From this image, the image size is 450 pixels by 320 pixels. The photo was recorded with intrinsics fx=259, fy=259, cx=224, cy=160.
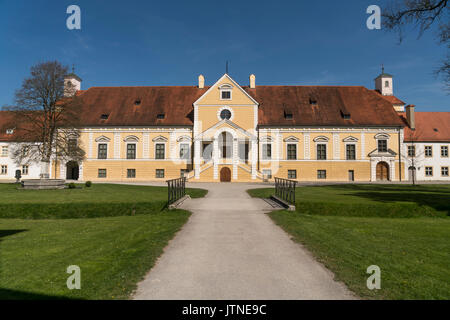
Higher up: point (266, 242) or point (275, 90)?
point (275, 90)

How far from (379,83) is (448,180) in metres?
18.3

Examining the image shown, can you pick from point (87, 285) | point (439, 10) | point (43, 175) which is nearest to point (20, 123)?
point (43, 175)

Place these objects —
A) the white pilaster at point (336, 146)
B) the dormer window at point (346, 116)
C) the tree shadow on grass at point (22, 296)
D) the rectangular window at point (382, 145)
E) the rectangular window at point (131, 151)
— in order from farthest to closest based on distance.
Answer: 1. the rectangular window at point (131, 151)
2. the dormer window at point (346, 116)
3. the rectangular window at point (382, 145)
4. the white pilaster at point (336, 146)
5. the tree shadow on grass at point (22, 296)

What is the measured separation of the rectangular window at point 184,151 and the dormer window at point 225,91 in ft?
25.0

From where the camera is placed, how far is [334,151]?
32688 millimetres

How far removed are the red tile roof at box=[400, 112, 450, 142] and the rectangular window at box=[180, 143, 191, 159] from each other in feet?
96.9

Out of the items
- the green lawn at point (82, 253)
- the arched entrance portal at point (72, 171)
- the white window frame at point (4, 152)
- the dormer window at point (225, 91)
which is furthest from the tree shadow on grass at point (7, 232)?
A: the white window frame at point (4, 152)

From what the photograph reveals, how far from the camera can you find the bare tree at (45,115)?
21172 mm

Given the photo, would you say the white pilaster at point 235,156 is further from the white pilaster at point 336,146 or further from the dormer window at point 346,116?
the dormer window at point 346,116

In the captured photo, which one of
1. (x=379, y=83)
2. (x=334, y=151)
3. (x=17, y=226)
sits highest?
(x=379, y=83)

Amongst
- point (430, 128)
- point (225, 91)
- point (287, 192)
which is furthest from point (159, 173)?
point (430, 128)

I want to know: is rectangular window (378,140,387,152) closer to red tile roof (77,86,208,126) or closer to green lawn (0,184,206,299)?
red tile roof (77,86,208,126)
